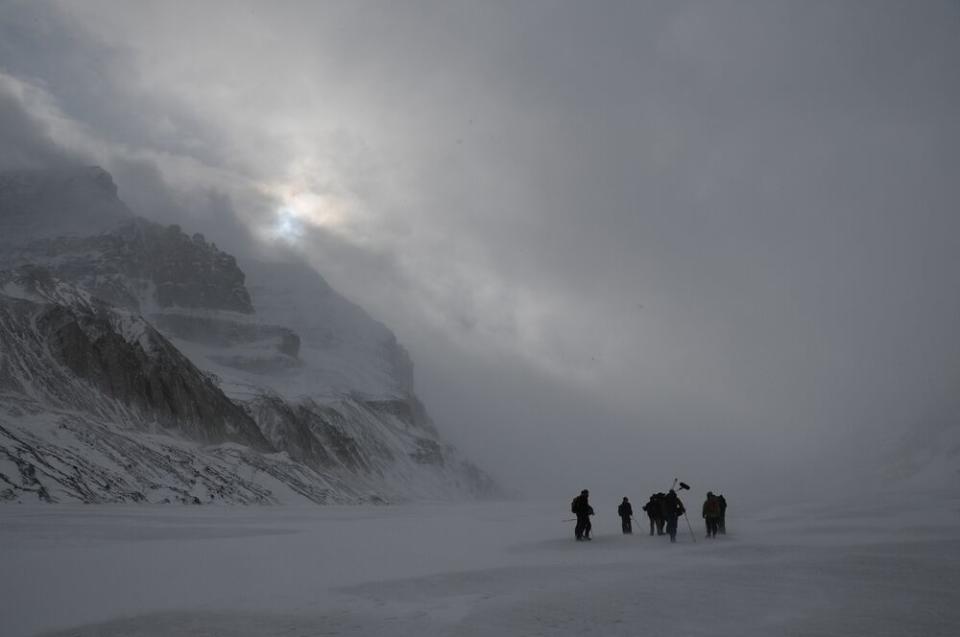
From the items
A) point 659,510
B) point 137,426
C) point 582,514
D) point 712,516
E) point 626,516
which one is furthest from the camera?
point 137,426

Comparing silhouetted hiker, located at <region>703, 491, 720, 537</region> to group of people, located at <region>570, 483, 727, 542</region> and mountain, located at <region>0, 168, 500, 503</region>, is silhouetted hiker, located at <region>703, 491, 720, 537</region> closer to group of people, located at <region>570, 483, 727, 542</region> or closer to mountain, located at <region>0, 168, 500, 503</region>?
group of people, located at <region>570, 483, 727, 542</region>

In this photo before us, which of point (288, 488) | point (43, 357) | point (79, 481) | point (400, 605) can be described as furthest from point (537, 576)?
point (43, 357)

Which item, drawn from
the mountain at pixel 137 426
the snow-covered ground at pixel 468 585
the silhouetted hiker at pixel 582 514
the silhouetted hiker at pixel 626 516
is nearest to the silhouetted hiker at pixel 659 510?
the silhouetted hiker at pixel 626 516

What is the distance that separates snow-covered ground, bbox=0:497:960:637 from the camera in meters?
10.4

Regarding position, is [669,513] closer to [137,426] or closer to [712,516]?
[712,516]

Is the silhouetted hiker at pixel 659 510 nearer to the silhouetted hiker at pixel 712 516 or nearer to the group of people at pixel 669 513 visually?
the group of people at pixel 669 513

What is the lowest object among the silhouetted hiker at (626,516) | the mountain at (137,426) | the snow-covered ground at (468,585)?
the snow-covered ground at (468,585)

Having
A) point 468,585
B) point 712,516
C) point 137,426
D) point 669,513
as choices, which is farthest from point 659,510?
point 137,426

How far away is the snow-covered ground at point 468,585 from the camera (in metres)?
10.4

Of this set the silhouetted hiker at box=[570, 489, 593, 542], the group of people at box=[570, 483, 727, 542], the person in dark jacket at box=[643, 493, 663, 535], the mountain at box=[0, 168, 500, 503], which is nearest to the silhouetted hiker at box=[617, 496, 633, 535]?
the person in dark jacket at box=[643, 493, 663, 535]

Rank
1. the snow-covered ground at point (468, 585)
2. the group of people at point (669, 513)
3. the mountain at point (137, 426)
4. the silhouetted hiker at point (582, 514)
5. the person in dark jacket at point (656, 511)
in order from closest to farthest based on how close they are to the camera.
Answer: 1. the snow-covered ground at point (468, 585)
2. the group of people at point (669, 513)
3. the silhouetted hiker at point (582, 514)
4. the person in dark jacket at point (656, 511)
5. the mountain at point (137, 426)

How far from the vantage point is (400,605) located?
12.0 meters

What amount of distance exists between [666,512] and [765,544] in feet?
11.2

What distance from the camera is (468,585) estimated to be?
46.3 ft
